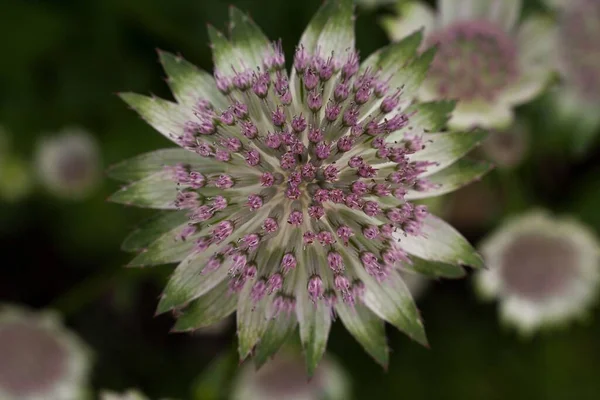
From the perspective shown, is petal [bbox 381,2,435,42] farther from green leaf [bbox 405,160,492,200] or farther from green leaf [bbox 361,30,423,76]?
green leaf [bbox 405,160,492,200]

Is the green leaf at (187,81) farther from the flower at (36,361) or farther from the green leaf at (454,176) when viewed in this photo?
the flower at (36,361)

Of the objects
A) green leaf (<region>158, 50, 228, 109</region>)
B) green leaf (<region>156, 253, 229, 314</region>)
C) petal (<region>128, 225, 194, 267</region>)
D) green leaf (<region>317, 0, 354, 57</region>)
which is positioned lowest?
green leaf (<region>156, 253, 229, 314</region>)

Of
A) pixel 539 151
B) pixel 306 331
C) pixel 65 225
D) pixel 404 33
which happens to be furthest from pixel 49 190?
pixel 539 151

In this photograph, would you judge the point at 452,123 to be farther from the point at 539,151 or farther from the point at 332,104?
the point at 539,151

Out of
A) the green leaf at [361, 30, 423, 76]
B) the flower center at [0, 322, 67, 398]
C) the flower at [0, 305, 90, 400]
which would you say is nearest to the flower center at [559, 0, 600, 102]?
the green leaf at [361, 30, 423, 76]

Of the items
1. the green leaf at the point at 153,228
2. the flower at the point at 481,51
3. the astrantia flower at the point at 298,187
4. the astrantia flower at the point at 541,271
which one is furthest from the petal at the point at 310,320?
the astrantia flower at the point at 541,271

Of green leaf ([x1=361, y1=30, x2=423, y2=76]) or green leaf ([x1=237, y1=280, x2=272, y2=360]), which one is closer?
green leaf ([x1=237, y1=280, x2=272, y2=360])
